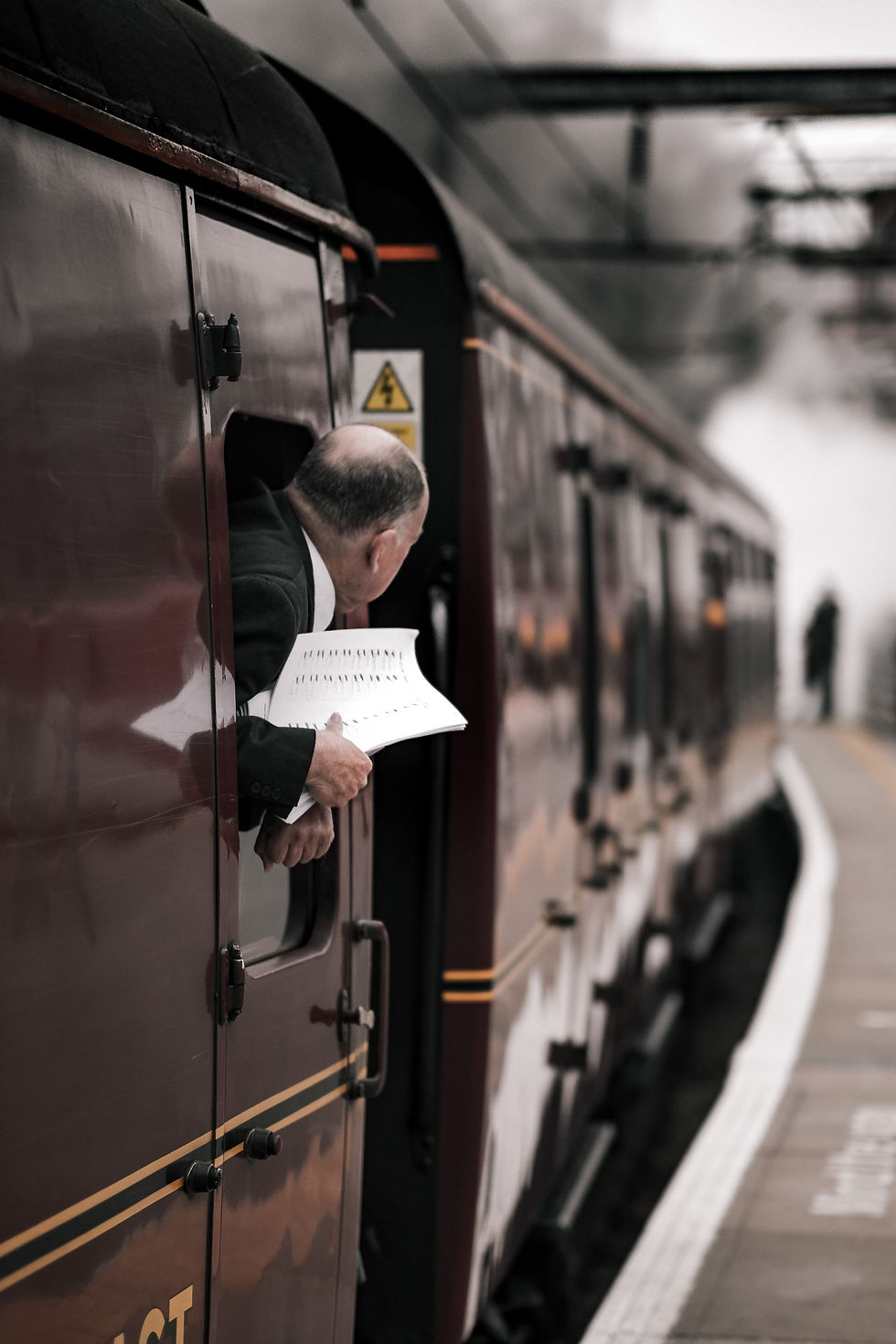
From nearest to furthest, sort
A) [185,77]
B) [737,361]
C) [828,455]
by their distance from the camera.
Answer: [185,77] → [737,361] → [828,455]

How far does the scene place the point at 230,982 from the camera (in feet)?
9.21

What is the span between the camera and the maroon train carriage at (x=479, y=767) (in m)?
4.21

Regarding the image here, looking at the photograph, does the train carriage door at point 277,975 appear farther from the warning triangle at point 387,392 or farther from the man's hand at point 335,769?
the warning triangle at point 387,392

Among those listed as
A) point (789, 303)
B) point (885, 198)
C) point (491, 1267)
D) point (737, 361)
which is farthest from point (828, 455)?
point (491, 1267)

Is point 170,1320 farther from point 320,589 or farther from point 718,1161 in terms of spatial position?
point 718,1161

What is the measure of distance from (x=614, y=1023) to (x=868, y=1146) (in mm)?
1184

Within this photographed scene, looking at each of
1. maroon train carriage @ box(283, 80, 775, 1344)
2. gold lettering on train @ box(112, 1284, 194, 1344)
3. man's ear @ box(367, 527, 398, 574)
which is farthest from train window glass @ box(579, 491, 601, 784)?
gold lettering on train @ box(112, 1284, 194, 1344)

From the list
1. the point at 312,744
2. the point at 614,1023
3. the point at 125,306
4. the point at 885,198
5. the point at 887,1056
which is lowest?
the point at 887,1056

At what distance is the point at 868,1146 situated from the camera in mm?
6906

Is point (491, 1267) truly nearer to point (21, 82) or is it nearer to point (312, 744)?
point (312, 744)

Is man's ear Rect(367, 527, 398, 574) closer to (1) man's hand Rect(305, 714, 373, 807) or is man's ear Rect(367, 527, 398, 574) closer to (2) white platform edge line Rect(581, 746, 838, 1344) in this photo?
(1) man's hand Rect(305, 714, 373, 807)

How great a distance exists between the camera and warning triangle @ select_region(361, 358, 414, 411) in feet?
13.9

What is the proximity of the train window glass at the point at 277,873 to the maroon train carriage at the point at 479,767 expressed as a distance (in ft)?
1.45

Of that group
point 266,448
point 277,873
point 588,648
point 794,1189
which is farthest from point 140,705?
point 794,1189
